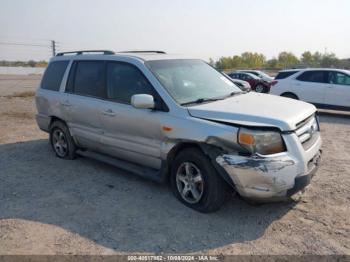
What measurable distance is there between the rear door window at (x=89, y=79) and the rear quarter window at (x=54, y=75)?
37 centimetres

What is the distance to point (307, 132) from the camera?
4.11m

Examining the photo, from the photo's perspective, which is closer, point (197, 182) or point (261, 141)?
point (261, 141)

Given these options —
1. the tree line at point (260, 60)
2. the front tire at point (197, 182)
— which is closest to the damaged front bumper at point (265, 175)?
the front tire at point (197, 182)

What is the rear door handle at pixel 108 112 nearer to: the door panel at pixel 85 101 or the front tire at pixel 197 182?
the door panel at pixel 85 101

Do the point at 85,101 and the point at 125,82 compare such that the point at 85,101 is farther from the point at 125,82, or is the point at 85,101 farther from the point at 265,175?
the point at 265,175

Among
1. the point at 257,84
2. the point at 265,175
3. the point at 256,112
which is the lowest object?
the point at 257,84

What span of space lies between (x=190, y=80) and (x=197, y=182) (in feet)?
4.70

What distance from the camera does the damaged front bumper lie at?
11.6 ft

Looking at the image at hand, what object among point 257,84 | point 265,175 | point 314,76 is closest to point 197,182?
point 265,175

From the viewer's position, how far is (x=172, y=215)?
4.11m

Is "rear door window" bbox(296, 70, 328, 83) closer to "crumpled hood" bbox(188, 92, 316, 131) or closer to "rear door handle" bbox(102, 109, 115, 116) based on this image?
"crumpled hood" bbox(188, 92, 316, 131)

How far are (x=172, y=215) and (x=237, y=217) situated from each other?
2.47 feet

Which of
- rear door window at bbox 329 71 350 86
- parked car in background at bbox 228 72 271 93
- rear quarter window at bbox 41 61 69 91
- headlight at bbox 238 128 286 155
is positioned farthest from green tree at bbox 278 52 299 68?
headlight at bbox 238 128 286 155

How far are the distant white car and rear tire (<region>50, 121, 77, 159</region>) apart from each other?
8.70 meters
